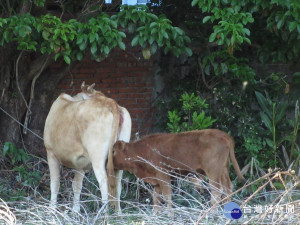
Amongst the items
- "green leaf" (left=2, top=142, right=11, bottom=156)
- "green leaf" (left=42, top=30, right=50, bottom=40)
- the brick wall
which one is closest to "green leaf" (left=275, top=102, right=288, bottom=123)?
the brick wall

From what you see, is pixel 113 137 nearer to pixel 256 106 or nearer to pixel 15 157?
pixel 15 157

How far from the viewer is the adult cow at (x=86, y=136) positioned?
830cm

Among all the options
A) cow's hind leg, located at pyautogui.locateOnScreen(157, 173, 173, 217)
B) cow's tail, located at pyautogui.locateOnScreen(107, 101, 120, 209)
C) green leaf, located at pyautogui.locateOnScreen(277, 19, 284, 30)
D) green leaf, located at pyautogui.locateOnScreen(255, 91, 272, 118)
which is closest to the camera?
cow's hind leg, located at pyautogui.locateOnScreen(157, 173, 173, 217)

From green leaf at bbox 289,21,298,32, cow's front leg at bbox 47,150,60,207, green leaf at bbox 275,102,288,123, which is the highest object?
green leaf at bbox 289,21,298,32

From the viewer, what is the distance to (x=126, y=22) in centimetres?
884

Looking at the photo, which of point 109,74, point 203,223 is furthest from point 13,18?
point 203,223

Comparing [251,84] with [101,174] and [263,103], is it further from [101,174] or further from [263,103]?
[101,174]

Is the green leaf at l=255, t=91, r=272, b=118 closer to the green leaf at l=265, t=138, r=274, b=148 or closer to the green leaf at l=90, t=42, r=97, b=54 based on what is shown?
the green leaf at l=265, t=138, r=274, b=148

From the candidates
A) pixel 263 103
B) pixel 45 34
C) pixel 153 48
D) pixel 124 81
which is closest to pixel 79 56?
pixel 45 34

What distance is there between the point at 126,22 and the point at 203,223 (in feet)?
11.8

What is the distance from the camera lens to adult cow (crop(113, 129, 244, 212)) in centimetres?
810

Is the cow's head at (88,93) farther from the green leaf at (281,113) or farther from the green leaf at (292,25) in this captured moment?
the green leaf at (281,113)

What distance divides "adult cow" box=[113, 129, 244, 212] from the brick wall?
2.89 m

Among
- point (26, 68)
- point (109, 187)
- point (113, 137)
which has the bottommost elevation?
point (109, 187)
